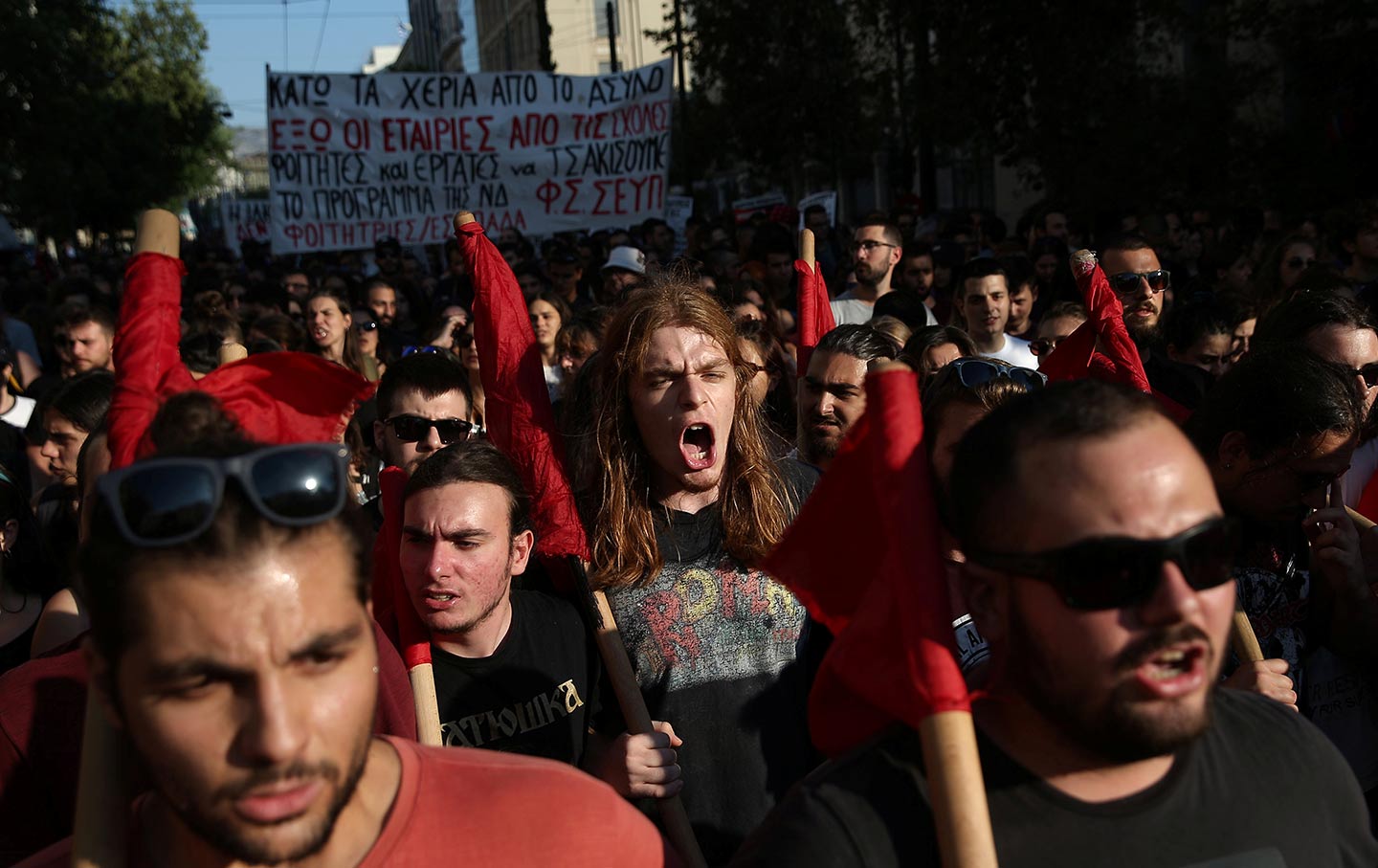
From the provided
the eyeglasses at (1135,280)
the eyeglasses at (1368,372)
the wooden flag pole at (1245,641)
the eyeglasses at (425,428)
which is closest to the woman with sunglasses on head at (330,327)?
the eyeglasses at (425,428)

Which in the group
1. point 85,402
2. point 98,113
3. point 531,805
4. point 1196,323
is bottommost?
point 531,805

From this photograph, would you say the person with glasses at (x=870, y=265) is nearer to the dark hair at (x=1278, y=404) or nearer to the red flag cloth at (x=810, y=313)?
the red flag cloth at (x=810, y=313)

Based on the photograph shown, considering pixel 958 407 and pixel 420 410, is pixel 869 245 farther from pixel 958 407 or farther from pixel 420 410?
pixel 958 407

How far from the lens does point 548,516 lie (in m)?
2.96

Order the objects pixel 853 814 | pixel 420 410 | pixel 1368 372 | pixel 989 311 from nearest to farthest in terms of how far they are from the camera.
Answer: pixel 853 814 < pixel 1368 372 < pixel 420 410 < pixel 989 311

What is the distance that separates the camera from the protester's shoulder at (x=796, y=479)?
3.09 m

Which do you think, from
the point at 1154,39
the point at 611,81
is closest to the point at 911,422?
the point at 611,81

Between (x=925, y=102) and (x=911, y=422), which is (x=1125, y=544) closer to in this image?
(x=911, y=422)

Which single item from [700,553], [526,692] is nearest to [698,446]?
[700,553]

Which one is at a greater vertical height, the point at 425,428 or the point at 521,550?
the point at 425,428

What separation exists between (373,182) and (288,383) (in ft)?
32.4

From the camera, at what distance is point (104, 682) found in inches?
63.8

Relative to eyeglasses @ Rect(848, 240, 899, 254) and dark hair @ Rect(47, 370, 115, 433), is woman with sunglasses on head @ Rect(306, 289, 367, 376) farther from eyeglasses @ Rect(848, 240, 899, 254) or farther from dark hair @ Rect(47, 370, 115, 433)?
dark hair @ Rect(47, 370, 115, 433)

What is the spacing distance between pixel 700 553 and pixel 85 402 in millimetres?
2366
